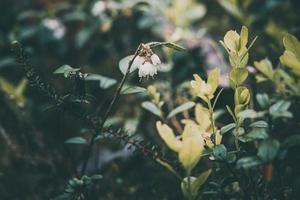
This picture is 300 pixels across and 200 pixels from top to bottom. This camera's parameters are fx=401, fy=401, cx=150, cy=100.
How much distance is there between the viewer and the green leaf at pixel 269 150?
1029 mm

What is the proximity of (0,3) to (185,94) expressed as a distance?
59.5 inches

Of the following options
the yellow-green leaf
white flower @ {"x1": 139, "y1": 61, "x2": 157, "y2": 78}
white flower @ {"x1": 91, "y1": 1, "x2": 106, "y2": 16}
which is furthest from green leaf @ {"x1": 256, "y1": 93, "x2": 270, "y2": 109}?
white flower @ {"x1": 91, "y1": 1, "x2": 106, "y2": 16}

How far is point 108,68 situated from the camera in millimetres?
2447

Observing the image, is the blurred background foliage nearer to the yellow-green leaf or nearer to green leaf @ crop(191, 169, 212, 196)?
green leaf @ crop(191, 169, 212, 196)

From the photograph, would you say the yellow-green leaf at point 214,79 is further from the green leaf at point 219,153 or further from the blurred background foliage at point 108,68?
the blurred background foliage at point 108,68

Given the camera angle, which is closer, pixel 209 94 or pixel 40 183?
pixel 209 94

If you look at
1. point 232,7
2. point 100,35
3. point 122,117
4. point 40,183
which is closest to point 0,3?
point 100,35

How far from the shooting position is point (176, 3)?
85.7 inches

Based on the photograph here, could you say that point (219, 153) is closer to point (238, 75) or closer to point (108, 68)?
point (238, 75)

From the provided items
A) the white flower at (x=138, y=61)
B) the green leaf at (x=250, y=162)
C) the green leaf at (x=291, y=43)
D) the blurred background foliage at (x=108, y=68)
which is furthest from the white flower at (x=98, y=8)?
the green leaf at (x=250, y=162)

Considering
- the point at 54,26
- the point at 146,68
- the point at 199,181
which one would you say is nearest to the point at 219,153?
the point at 199,181

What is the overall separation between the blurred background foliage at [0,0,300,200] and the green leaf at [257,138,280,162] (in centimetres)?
37

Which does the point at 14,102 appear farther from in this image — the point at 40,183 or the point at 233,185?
the point at 233,185

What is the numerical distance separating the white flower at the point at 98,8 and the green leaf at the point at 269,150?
141 centimetres
